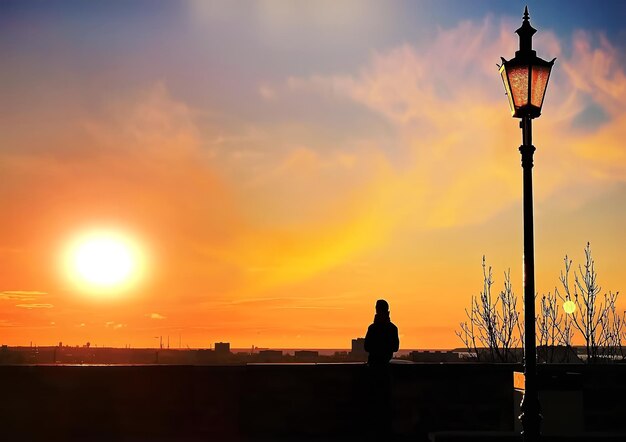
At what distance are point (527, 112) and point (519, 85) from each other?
0.30m

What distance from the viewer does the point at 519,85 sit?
30.4 feet

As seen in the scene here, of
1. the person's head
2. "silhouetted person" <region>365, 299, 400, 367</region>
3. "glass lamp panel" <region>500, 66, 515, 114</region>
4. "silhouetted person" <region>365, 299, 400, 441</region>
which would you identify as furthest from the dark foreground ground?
"glass lamp panel" <region>500, 66, 515, 114</region>

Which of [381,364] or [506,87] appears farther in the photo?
[381,364]

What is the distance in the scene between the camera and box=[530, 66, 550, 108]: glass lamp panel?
924 cm

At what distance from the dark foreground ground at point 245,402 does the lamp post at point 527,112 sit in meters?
4.70

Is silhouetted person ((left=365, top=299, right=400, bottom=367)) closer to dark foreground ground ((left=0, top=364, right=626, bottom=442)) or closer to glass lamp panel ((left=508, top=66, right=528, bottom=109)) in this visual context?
dark foreground ground ((left=0, top=364, right=626, bottom=442))

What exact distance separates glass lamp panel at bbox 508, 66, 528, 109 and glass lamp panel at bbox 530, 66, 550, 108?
0.07 metres

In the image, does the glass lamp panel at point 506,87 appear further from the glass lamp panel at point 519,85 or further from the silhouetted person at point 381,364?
the silhouetted person at point 381,364

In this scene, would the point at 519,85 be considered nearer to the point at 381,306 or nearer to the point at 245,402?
the point at 381,306

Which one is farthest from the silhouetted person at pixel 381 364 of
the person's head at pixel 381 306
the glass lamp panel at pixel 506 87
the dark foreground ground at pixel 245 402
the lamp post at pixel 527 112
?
the glass lamp panel at pixel 506 87

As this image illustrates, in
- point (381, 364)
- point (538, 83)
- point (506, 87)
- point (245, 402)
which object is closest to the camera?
point (538, 83)

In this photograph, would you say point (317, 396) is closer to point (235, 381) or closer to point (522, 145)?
point (235, 381)

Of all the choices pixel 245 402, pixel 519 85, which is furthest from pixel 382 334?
pixel 519 85

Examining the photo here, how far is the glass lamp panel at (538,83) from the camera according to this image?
9242 mm
